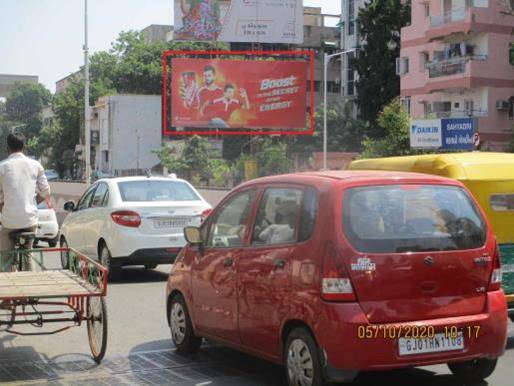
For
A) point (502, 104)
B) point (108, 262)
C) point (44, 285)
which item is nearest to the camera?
point (44, 285)

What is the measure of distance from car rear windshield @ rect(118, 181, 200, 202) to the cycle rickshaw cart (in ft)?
16.3

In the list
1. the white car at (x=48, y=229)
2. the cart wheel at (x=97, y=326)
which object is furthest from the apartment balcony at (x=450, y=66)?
the cart wheel at (x=97, y=326)

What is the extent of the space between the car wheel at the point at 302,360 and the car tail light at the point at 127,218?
23.6 ft

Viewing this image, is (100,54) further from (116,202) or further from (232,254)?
(232,254)

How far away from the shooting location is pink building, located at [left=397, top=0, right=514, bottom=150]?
1853 inches

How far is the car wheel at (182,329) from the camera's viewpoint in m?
7.90

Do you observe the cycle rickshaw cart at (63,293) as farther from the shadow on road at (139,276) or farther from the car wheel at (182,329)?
the shadow on road at (139,276)

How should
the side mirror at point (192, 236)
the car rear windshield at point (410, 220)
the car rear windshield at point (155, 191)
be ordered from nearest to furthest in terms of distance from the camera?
the car rear windshield at point (410, 220), the side mirror at point (192, 236), the car rear windshield at point (155, 191)

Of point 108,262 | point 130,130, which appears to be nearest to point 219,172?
point 130,130

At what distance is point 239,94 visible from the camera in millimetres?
61312

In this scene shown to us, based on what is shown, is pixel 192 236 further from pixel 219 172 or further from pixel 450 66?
pixel 219 172

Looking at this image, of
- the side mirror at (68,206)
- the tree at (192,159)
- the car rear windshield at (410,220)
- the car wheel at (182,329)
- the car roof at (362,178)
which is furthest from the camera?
the tree at (192,159)

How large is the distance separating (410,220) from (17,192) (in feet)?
13.8

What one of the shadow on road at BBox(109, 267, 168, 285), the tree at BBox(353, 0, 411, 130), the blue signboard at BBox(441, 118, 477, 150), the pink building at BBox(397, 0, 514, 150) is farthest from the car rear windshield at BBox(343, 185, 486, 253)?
the tree at BBox(353, 0, 411, 130)
